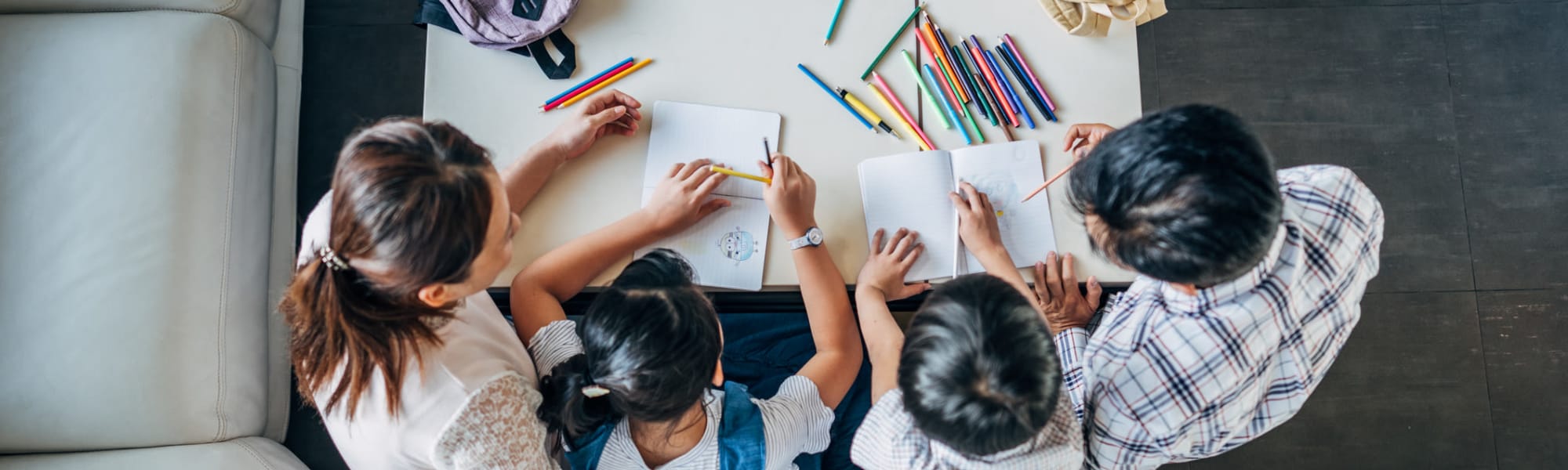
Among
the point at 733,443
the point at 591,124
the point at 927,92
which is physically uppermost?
the point at 927,92

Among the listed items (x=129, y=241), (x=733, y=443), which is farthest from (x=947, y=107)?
(x=129, y=241)

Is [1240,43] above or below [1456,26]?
below

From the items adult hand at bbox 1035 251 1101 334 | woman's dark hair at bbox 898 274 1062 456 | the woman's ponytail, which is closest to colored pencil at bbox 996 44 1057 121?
adult hand at bbox 1035 251 1101 334

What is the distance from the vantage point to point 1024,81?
4.25ft

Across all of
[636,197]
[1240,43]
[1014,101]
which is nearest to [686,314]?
[636,197]

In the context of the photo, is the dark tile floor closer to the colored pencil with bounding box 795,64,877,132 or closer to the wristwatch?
the colored pencil with bounding box 795,64,877,132

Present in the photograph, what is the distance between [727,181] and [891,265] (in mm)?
280

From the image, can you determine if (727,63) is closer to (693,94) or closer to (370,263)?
(693,94)

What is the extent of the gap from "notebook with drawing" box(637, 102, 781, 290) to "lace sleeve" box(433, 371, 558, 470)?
0.30 meters

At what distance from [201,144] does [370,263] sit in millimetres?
773

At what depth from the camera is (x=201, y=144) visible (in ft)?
4.63

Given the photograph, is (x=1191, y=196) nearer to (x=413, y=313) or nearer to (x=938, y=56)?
(x=938, y=56)

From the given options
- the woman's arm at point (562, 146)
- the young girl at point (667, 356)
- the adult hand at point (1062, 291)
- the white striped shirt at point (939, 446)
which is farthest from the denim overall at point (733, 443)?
the adult hand at point (1062, 291)

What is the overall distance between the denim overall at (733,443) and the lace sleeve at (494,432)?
9 centimetres
